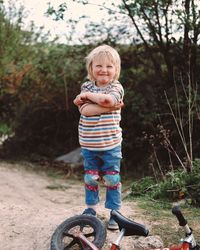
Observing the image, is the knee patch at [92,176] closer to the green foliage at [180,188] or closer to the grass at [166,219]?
the grass at [166,219]

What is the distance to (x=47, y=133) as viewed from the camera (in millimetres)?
9438

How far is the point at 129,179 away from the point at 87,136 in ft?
12.9

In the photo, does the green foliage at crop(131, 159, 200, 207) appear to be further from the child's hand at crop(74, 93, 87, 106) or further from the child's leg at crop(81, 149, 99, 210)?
the child's hand at crop(74, 93, 87, 106)

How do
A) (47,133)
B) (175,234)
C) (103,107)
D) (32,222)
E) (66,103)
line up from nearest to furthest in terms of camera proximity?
1. (103,107)
2. (175,234)
3. (32,222)
4. (66,103)
5. (47,133)

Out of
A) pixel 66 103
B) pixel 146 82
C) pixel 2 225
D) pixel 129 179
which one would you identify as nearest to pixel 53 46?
pixel 66 103

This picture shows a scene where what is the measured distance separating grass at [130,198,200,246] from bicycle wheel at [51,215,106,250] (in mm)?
559

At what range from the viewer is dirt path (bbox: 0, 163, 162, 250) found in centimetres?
375

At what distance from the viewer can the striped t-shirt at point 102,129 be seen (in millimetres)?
3537

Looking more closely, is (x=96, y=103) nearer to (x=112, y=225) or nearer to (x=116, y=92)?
(x=116, y=92)

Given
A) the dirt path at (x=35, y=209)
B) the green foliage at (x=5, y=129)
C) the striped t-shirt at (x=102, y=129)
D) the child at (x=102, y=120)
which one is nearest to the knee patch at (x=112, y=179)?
the child at (x=102, y=120)

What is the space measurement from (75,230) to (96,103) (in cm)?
96

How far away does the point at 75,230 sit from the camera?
3.54 meters

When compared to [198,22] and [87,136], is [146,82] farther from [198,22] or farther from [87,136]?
[87,136]

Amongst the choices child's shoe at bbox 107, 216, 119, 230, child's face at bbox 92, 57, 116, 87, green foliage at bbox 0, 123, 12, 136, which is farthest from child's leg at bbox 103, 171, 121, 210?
green foliage at bbox 0, 123, 12, 136
